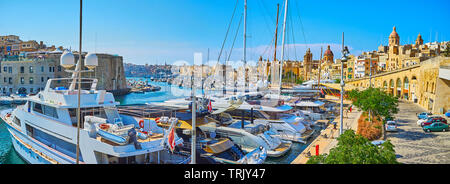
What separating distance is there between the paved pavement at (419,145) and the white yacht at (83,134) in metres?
9.30

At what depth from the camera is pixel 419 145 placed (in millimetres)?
13461

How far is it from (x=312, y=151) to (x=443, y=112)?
663 inches

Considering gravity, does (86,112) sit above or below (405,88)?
below

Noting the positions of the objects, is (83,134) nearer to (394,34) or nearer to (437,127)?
(437,127)

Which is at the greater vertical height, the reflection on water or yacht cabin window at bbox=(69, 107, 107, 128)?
yacht cabin window at bbox=(69, 107, 107, 128)

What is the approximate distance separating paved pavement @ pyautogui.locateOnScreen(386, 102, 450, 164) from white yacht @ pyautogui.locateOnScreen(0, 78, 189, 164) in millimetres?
9296

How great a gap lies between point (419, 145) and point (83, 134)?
14381 mm

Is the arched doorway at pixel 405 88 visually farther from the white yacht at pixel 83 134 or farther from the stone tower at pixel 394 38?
the white yacht at pixel 83 134

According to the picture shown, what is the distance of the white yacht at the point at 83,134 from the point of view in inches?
343

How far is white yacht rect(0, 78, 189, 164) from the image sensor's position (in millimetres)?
8711

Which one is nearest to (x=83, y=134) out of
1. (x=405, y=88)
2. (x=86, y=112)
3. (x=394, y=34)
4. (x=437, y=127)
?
(x=86, y=112)

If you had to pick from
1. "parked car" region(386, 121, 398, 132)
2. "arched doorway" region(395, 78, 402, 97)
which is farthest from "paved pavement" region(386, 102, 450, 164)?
"arched doorway" region(395, 78, 402, 97)

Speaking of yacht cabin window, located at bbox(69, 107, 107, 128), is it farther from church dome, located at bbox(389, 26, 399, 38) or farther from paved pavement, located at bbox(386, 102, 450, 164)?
church dome, located at bbox(389, 26, 399, 38)
